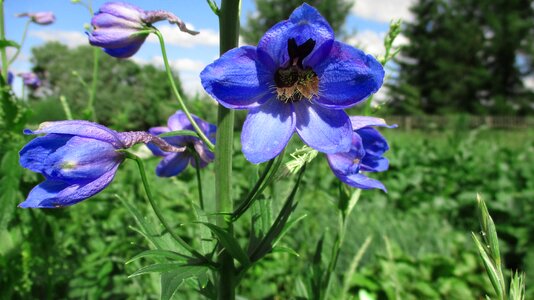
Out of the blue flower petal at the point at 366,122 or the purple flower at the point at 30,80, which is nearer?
the blue flower petal at the point at 366,122

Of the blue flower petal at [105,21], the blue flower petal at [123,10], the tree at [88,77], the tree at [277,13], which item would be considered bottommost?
the tree at [88,77]

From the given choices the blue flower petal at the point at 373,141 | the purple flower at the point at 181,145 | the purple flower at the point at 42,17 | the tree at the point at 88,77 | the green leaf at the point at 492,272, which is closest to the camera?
the green leaf at the point at 492,272

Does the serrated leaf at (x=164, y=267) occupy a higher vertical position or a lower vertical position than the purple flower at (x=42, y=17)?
lower

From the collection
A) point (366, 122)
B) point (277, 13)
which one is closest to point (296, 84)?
point (366, 122)

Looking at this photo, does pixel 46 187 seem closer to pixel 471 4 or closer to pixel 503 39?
pixel 503 39

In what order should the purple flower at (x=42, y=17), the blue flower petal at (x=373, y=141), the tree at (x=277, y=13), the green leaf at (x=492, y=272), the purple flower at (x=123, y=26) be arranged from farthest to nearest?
the tree at (x=277, y=13) → the purple flower at (x=42, y=17) → the blue flower petal at (x=373, y=141) → the purple flower at (x=123, y=26) → the green leaf at (x=492, y=272)

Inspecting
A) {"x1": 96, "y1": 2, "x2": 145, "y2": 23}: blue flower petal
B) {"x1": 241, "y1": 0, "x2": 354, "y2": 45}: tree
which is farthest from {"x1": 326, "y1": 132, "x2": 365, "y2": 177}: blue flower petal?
{"x1": 241, "y1": 0, "x2": 354, "y2": 45}: tree

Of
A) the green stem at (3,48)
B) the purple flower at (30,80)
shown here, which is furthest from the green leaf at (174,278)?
the purple flower at (30,80)

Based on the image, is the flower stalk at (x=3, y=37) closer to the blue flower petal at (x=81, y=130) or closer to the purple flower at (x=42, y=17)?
the purple flower at (x=42, y=17)

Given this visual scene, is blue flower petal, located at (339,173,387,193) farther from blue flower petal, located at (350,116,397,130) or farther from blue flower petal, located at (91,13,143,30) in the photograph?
blue flower petal, located at (91,13,143,30)
